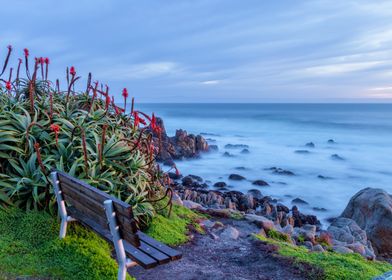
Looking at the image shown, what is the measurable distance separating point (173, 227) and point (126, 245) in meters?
2.45

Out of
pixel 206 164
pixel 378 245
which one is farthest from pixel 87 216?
pixel 206 164

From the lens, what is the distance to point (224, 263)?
5.35 meters

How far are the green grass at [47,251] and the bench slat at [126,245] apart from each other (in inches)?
14.5

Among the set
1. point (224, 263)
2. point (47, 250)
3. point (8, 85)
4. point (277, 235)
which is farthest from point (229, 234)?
point (8, 85)

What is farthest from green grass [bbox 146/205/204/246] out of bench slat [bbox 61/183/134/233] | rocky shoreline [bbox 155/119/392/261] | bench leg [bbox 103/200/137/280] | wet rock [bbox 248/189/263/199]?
wet rock [bbox 248/189/263/199]

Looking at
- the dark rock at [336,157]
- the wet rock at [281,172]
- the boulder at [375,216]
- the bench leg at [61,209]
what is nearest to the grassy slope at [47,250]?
the bench leg at [61,209]

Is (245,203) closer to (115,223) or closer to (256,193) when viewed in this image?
(256,193)

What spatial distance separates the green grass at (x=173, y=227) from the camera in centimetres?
573

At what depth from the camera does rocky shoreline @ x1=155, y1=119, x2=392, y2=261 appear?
25.4ft

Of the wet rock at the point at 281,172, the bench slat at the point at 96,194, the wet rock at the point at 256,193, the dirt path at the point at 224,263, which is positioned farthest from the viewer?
the wet rock at the point at 281,172

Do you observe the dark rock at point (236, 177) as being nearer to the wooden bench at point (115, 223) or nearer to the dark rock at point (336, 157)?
the dark rock at point (336, 157)

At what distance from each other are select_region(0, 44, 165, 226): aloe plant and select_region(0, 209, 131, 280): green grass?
0.93 feet

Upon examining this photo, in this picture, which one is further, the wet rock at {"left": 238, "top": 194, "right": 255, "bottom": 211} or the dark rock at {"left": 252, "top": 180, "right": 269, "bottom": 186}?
the dark rock at {"left": 252, "top": 180, "right": 269, "bottom": 186}

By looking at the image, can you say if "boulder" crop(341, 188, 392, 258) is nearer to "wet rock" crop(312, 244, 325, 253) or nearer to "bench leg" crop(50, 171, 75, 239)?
"wet rock" crop(312, 244, 325, 253)
